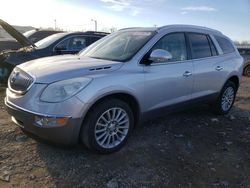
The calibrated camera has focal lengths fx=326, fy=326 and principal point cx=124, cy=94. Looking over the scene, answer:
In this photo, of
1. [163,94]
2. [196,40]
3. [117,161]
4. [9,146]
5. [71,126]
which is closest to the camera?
[71,126]

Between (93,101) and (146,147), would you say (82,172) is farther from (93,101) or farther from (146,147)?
(146,147)

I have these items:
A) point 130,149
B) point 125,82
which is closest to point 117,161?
point 130,149

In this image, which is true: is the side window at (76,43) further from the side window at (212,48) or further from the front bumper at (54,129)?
the front bumper at (54,129)

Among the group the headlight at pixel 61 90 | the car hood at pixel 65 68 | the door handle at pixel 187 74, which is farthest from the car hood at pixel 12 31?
the headlight at pixel 61 90

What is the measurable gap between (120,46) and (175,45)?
0.95m

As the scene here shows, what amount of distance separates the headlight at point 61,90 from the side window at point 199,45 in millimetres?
2541

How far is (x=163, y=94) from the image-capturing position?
5.05 m

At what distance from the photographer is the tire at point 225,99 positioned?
6669 millimetres

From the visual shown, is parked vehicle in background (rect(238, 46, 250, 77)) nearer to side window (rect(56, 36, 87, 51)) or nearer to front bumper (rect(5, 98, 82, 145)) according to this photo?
side window (rect(56, 36, 87, 51))

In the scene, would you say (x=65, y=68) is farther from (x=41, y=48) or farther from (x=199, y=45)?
(x=41, y=48)

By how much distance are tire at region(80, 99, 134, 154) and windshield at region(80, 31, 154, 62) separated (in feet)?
2.42

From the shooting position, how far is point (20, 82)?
4.30 metres

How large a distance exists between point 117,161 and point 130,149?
443 mm

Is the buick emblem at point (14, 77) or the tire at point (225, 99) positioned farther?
the tire at point (225, 99)
